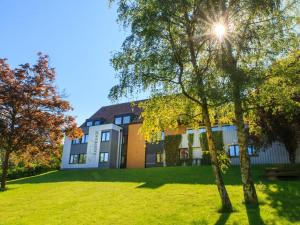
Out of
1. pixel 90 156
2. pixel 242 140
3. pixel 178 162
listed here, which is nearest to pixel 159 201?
pixel 242 140

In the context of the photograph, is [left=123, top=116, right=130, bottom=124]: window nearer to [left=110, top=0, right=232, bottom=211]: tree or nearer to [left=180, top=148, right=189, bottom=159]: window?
[left=180, top=148, right=189, bottom=159]: window

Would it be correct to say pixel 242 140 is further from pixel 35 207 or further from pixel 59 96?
pixel 59 96

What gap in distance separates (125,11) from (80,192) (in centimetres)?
1333

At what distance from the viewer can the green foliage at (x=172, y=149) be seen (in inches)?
1494

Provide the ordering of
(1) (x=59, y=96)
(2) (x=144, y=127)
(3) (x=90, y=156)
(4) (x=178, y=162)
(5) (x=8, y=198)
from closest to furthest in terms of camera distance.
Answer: (2) (x=144, y=127) → (5) (x=8, y=198) → (1) (x=59, y=96) → (4) (x=178, y=162) → (3) (x=90, y=156)

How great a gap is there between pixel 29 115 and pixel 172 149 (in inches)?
790

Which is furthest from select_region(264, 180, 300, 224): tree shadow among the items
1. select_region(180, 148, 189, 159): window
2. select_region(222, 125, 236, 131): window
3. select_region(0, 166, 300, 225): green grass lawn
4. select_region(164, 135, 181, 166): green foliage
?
select_region(164, 135, 181, 166): green foliage

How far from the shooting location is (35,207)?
1670 cm

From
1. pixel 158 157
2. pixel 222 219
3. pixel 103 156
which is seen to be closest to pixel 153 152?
pixel 158 157

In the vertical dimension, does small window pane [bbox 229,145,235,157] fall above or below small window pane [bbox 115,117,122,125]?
below

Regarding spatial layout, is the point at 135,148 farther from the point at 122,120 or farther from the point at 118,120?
the point at 118,120

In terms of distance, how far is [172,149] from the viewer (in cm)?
3850

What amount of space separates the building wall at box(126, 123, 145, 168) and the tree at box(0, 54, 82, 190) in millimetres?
17242

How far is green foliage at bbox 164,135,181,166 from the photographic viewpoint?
1494 inches
